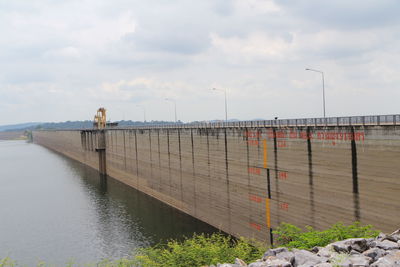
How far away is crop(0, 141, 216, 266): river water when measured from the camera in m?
36.2

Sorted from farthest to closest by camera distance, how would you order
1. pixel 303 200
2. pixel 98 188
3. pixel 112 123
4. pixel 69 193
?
1. pixel 112 123
2. pixel 98 188
3. pixel 69 193
4. pixel 303 200

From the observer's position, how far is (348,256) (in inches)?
541

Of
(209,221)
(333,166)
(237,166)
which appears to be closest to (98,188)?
(209,221)

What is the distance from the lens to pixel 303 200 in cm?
2892

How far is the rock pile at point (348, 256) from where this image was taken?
1278 centimetres

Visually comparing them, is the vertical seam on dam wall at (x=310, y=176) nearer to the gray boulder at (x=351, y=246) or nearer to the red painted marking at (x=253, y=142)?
the red painted marking at (x=253, y=142)

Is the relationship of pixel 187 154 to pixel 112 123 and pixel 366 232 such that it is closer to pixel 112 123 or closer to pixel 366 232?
pixel 366 232

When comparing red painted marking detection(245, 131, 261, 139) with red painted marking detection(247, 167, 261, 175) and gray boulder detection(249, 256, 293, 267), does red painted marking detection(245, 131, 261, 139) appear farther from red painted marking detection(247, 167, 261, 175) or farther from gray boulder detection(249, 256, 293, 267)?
gray boulder detection(249, 256, 293, 267)

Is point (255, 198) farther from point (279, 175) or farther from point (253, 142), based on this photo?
point (253, 142)

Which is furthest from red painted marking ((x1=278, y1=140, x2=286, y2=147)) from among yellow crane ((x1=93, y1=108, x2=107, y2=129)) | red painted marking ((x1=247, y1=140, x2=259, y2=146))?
yellow crane ((x1=93, y1=108, x2=107, y2=129))

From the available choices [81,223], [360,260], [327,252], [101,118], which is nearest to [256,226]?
[327,252]

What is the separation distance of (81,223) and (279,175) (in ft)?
91.2

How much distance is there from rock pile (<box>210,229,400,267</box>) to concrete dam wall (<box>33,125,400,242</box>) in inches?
318

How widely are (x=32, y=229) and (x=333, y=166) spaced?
36.3 m
